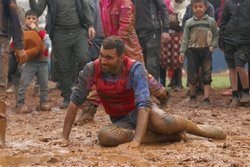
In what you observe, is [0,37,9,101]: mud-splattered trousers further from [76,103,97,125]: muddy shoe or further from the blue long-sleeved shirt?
[76,103,97,125]: muddy shoe

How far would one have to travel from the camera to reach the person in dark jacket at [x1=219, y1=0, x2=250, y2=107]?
980 cm

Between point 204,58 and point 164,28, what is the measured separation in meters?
0.92

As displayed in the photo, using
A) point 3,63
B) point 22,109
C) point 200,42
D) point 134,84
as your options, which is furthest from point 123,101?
point 200,42

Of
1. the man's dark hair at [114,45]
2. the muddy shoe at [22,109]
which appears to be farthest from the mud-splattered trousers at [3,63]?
the muddy shoe at [22,109]

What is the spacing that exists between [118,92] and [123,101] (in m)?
0.14

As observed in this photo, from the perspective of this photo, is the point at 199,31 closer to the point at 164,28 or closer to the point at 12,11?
the point at 164,28

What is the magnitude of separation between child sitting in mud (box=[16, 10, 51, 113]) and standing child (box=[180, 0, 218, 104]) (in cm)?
223

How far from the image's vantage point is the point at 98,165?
4875 millimetres

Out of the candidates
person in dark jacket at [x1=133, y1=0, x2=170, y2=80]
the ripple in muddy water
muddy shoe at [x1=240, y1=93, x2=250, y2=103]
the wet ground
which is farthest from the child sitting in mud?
the ripple in muddy water

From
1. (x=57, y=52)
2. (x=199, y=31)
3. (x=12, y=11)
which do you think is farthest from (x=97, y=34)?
(x=12, y=11)

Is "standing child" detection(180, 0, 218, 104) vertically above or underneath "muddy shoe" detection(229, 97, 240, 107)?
above

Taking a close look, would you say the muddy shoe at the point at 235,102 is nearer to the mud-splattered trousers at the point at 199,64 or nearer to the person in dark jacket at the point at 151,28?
the mud-splattered trousers at the point at 199,64

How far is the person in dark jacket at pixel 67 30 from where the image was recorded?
9.77 metres

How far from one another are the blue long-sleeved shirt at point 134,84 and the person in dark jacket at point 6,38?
0.67 meters
